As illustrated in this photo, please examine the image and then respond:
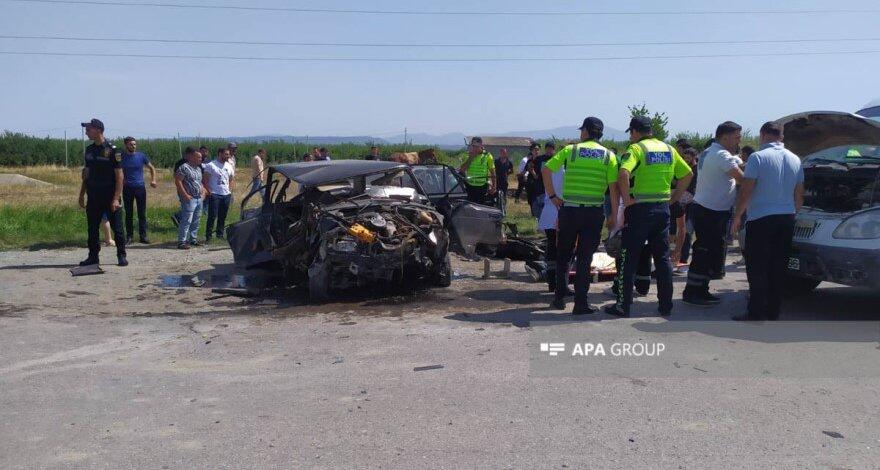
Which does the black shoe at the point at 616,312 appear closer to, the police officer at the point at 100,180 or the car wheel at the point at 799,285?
the car wheel at the point at 799,285

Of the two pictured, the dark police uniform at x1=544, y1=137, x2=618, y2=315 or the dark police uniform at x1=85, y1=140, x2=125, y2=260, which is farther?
the dark police uniform at x1=85, y1=140, x2=125, y2=260

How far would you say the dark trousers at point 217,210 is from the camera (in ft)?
43.3

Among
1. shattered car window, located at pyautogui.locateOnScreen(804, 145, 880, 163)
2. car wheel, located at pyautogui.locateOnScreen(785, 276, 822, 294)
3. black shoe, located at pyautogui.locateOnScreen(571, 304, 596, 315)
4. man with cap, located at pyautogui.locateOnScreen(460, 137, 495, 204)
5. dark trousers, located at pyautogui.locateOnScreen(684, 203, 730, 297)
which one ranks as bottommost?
black shoe, located at pyautogui.locateOnScreen(571, 304, 596, 315)

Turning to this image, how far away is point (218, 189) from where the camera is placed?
43.2ft

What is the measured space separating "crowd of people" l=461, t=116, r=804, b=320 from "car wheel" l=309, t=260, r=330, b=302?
2.34m

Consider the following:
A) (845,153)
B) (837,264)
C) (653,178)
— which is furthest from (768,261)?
(845,153)

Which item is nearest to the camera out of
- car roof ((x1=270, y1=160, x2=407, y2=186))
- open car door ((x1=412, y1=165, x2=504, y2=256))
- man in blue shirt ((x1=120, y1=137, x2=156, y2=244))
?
car roof ((x1=270, y1=160, x2=407, y2=186))

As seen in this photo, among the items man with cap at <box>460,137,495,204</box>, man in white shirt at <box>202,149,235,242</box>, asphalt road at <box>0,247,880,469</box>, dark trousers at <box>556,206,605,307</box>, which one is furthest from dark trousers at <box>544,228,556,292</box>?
man in white shirt at <box>202,149,235,242</box>

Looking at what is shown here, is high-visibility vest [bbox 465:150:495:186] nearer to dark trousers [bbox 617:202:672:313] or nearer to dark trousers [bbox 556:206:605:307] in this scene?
dark trousers [bbox 556:206:605:307]

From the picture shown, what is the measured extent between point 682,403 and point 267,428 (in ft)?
8.30

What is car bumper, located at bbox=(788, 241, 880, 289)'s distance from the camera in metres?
6.26

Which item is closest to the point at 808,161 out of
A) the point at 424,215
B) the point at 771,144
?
the point at 771,144

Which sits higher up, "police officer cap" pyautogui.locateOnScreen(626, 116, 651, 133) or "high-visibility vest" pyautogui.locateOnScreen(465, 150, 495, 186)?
"police officer cap" pyautogui.locateOnScreen(626, 116, 651, 133)

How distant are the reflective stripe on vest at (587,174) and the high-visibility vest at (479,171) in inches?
235
